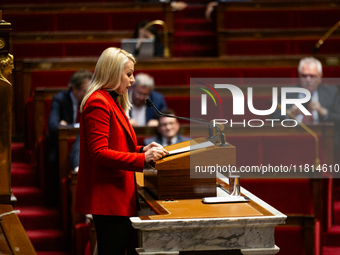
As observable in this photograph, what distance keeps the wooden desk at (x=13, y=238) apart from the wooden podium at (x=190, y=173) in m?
0.19

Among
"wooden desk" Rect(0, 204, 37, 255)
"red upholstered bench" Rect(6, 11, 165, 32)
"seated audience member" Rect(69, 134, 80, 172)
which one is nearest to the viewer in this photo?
"wooden desk" Rect(0, 204, 37, 255)

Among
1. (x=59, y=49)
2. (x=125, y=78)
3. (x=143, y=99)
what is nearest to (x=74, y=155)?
(x=143, y=99)

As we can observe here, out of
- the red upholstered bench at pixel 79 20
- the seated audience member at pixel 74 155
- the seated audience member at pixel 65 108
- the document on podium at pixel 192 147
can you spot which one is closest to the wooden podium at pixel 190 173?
the document on podium at pixel 192 147

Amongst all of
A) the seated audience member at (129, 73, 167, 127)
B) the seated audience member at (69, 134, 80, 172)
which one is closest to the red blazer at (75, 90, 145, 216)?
the seated audience member at (69, 134, 80, 172)

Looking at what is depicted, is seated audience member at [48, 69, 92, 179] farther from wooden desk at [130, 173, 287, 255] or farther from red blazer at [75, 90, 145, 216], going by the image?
wooden desk at [130, 173, 287, 255]

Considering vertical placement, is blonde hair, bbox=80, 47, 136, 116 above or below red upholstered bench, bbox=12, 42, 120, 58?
below

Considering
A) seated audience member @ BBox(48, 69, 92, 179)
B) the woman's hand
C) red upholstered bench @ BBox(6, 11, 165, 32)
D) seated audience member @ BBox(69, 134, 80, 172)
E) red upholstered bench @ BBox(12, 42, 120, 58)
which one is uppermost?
red upholstered bench @ BBox(6, 11, 165, 32)

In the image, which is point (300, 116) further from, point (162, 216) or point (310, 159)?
point (162, 216)

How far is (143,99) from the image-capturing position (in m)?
1.58

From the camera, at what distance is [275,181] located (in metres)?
1.10

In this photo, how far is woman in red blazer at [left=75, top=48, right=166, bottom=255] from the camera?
0.72 metres

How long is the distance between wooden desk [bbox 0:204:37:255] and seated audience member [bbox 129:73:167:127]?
0.83m

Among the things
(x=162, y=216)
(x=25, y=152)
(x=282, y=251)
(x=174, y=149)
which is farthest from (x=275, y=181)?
(x=25, y=152)

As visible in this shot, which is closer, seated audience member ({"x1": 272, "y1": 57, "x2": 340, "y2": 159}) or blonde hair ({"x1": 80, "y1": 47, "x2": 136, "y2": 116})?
blonde hair ({"x1": 80, "y1": 47, "x2": 136, "y2": 116})
